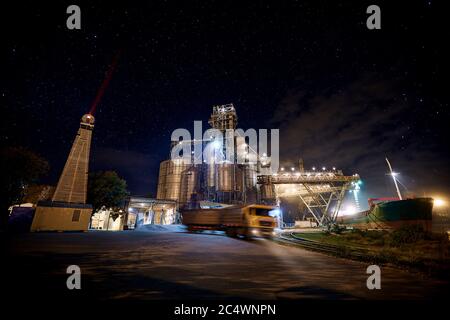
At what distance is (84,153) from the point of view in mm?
24969

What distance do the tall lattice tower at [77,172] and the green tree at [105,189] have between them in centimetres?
511

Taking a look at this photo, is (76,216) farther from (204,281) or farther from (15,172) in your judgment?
(204,281)

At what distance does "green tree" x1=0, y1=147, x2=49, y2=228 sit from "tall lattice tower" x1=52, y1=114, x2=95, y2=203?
278 inches

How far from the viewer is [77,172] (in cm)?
2412

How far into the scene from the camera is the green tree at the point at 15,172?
24.9 metres

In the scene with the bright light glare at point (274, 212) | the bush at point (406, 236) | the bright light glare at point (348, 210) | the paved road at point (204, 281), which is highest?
the paved road at point (204, 281)

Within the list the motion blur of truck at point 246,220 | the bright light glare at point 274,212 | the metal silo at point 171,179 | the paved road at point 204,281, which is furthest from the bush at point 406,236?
the metal silo at point 171,179

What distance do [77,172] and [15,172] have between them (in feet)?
28.7

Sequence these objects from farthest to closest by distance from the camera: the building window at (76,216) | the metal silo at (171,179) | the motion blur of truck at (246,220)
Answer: the metal silo at (171,179), the building window at (76,216), the motion blur of truck at (246,220)

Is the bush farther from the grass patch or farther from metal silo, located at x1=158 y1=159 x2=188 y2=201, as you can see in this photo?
metal silo, located at x1=158 y1=159 x2=188 y2=201

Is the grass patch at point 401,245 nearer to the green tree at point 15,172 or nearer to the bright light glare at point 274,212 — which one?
the bright light glare at point 274,212

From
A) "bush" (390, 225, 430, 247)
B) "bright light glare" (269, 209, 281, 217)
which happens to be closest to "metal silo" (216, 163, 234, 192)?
"bright light glare" (269, 209, 281, 217)

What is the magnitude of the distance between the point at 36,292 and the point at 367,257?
11.3 meters
